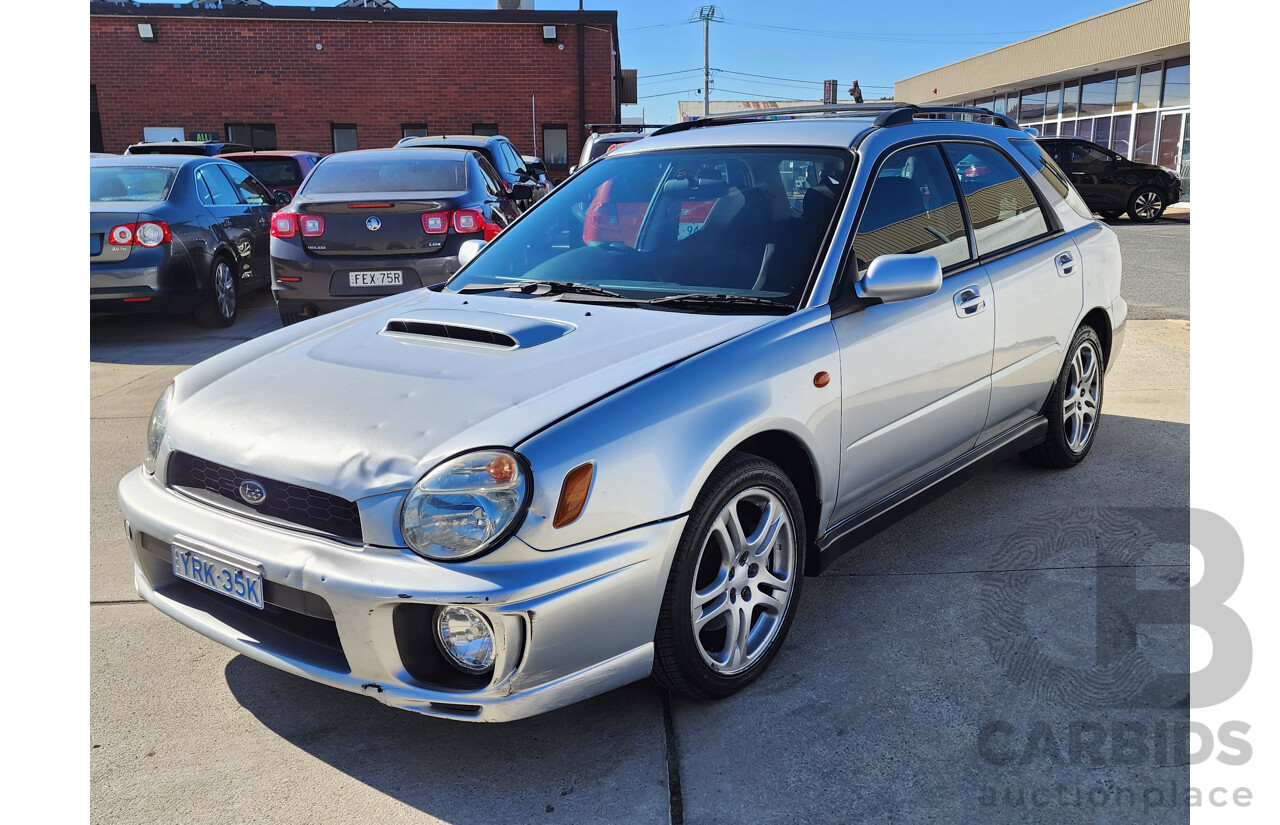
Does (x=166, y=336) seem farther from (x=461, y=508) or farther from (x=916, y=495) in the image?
(x=461, y=508)

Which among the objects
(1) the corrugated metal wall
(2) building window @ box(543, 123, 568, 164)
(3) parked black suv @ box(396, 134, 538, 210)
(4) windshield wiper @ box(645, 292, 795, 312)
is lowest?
(4) windshield wiper @ box(645, 292, 795, 312)

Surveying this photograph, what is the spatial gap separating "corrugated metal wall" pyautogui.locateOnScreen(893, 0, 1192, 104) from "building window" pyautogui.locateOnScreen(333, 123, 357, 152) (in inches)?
800

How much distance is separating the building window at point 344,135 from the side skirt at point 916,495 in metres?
23.5

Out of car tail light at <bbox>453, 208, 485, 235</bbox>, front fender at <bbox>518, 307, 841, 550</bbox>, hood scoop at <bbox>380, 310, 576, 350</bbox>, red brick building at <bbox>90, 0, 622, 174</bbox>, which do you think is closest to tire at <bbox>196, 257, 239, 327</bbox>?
car tail light at <bbox>453, 208, 485, 235</bbox>

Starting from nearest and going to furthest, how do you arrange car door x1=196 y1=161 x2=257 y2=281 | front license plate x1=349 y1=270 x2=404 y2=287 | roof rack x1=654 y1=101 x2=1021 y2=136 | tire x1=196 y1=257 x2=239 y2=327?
roof rack x1=654 y1=101 x2=1021 y2=136 → front license plate x1=349 y1=270 x2=404 y2=287 → tire x1=196 y1=257 x2=239 y2=327 → car door x1=196 y1=161 x2=257 y2=281

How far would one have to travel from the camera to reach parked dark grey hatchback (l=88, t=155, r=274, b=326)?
8.30m

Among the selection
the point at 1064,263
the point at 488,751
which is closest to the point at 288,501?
the point at 488,751

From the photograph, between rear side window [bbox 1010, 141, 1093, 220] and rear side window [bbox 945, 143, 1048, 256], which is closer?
rear side window [bbox 945, 143, 1048, 256]

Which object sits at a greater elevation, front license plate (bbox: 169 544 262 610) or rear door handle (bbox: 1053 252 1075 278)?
rear door handle (bbox: 1053 252 1075 278)

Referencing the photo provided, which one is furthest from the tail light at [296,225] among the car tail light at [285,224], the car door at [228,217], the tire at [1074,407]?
the tire at [1074,407]

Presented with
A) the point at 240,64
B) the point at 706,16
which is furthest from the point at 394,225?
the point at 706,16

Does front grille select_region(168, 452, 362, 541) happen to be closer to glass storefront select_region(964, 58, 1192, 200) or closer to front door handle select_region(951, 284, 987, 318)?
front door handle select_region(951, 284, 987, 318)

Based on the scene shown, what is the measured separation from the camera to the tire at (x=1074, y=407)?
461 cm

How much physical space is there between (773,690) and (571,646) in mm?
841
